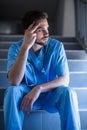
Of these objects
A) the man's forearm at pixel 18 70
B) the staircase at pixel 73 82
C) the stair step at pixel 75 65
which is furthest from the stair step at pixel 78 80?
the man's forearm at pixel 18 70

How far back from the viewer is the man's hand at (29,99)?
1.49 meters

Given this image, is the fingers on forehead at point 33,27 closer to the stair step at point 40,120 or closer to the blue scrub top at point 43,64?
the blue scrub top at point 43,64

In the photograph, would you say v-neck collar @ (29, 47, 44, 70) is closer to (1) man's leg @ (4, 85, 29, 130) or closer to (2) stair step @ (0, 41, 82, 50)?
(1) man's leg @ (4, 85, 29, 130)

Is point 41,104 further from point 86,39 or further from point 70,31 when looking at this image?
point 70,31

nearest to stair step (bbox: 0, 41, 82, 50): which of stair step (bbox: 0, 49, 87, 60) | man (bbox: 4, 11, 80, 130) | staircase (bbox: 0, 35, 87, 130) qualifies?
staircase (bbox: 0, 35, 87, 130)

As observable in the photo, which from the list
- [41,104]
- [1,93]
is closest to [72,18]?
[1,93]

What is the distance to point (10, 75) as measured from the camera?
1600 millimetres

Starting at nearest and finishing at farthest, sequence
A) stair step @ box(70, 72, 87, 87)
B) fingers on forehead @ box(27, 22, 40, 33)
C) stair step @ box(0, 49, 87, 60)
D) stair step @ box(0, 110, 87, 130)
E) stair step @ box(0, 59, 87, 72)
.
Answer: fingers on forehead @ box(27, 22, 40, 33), stair step @ box(0, 110, 87, 130), stair step @ box(70, 72, 87, 87), stair step @ box(0, 59, 87, 72), stair step @ box(0, 49, 87, 60)

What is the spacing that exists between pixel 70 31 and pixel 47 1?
6.16ft

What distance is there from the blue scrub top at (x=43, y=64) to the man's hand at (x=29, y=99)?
155 mm

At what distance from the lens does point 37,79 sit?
1.74 metres

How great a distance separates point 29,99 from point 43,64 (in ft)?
1.05

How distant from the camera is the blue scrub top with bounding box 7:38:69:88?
1.71m

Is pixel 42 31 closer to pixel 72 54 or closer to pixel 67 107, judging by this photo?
pixel 67 107
